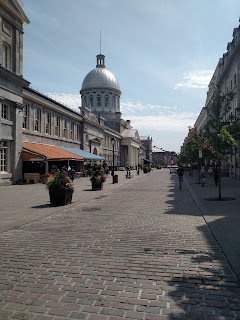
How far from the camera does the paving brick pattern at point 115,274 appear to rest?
3488 millimetres

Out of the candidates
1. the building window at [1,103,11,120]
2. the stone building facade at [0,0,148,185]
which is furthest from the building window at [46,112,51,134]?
the building window at [1,103,11,120]

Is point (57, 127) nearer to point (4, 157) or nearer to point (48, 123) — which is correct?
point (48, 123)

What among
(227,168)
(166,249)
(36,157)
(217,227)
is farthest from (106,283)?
(227,168)

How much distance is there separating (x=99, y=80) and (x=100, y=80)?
0.32 meters

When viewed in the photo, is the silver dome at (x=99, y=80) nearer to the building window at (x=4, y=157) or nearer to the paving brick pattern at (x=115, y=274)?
the building window at (x=4, y=157)

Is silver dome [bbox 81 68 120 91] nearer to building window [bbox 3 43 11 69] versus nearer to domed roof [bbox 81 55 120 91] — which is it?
domed roof [bbox 81 55 120 91]

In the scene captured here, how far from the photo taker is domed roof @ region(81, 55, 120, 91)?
91562 mm

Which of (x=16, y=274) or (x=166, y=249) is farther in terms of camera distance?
(x=166, y=249)

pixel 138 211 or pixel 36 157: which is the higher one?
pixel 36 157

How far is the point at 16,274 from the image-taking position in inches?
182

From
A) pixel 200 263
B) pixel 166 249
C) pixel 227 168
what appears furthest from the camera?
pixel 227 168

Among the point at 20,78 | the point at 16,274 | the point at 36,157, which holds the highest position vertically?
the point at 20,78

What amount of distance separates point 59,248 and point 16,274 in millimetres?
1467

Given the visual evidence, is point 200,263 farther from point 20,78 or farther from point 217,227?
point 20,78
